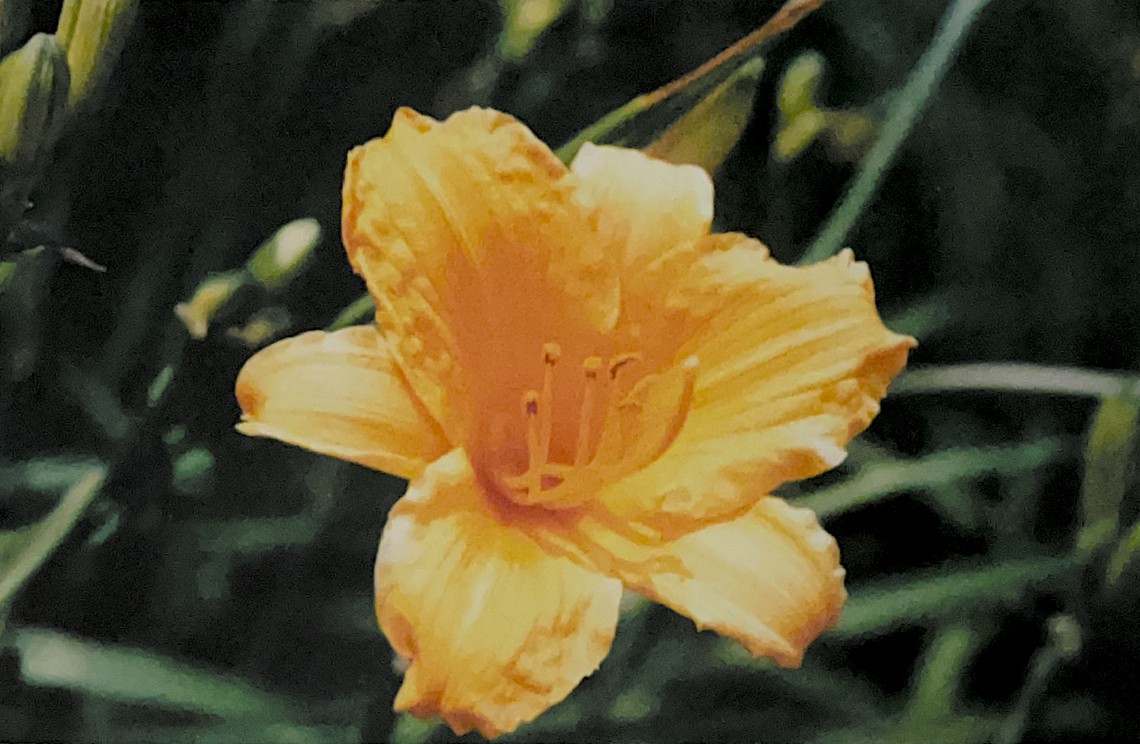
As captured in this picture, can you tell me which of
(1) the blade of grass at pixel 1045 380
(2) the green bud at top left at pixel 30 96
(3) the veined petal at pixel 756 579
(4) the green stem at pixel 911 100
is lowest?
(1) the blade of grass at pixel 1045 380

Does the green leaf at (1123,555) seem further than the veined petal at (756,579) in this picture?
Yes

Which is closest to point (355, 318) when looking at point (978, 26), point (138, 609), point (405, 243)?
point (405, 243)

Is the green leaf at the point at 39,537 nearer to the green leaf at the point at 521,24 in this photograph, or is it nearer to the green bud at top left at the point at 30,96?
the green bud at top left at the point at 30,96

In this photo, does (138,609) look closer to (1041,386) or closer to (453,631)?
(453,631)

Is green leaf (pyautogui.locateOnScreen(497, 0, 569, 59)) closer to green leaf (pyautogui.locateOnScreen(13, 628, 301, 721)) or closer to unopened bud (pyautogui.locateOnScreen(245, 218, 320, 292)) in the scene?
unopened bud (pyautogui.locateOnScreen(245, 218, 320, 292))

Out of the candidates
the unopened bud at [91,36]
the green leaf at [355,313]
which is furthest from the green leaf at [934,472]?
the unopened bud at [91,36]

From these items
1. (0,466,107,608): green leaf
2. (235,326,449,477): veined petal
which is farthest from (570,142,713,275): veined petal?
(0,466,107,608): green leaf

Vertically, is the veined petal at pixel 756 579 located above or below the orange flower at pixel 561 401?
below
